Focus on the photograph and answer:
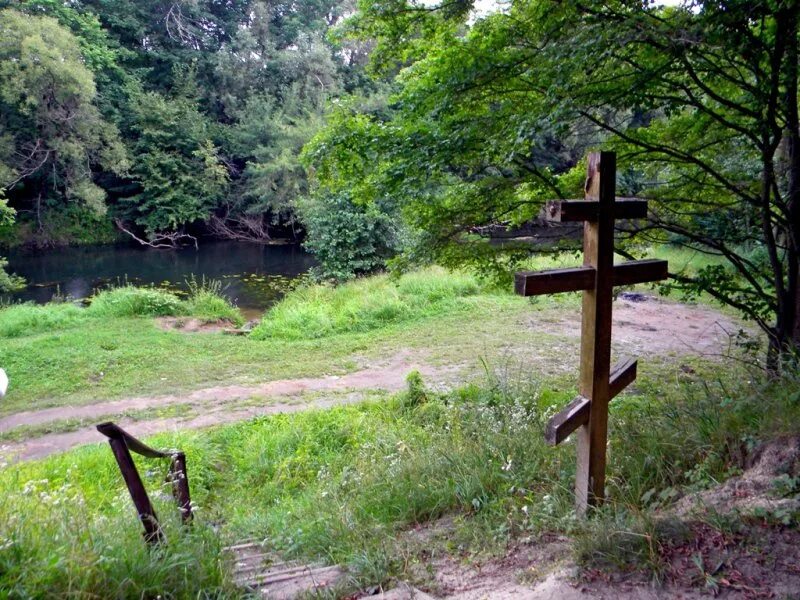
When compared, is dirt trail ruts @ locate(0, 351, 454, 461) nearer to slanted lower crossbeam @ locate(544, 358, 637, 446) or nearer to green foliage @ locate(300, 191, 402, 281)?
slanted lower crossbeam @ locate(544, 358, 637, 446)

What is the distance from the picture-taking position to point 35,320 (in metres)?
13.9

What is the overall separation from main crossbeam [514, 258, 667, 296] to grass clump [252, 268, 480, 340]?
8.66 meters

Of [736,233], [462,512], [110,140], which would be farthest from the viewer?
[110,140]

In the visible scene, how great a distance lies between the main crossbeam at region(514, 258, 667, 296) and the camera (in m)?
2.84

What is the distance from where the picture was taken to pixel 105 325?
13.5 metres

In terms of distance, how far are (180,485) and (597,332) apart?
2.42 m

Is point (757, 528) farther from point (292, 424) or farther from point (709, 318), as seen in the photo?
point (709, 318)

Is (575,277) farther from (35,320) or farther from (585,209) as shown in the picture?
(35,320)

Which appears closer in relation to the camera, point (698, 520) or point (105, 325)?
point (698, 520)

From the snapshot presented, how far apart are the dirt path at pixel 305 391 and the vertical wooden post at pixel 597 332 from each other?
424cm

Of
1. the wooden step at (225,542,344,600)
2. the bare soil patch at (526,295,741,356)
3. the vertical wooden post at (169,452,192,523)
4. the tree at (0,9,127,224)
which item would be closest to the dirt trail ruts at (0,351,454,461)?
the bare soil patch at (526,295,741,356)

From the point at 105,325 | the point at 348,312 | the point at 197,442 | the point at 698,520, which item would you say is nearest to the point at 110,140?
the point at 105,325

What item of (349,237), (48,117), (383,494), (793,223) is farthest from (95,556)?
(48,117)

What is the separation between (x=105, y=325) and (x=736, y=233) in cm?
1242
